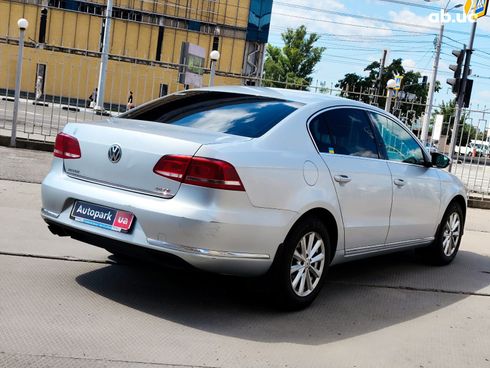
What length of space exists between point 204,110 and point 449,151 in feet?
33.2

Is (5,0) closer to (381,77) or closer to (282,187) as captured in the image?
(381,77)

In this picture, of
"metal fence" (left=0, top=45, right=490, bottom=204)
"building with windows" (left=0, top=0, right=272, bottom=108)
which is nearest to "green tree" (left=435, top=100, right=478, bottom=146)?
"metal fence" (left=0, top=45, right=490, bottom=204)

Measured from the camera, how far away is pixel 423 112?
48.9 ft

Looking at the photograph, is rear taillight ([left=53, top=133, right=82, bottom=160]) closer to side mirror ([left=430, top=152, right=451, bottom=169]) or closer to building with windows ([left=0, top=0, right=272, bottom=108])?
side mirror ([left=430, top=152, right=451, bottom=169])

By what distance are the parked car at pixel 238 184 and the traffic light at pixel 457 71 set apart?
11581 millimetres

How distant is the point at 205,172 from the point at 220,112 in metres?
0.88

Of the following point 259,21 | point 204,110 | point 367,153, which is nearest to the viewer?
point 204,110

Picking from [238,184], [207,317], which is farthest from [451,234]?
[238,184]

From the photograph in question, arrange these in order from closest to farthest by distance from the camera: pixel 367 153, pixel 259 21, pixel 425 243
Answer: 1. pixel 367 153
2. pixel 425 243
3. pixel 259 21

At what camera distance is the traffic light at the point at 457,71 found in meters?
15.8

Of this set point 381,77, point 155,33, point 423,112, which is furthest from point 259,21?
point 423,112

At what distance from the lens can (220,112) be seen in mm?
4457

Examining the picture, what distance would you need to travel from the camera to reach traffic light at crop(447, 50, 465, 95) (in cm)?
1579

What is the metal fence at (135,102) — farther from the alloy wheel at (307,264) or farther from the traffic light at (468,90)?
the alloy wheel at (307,264)
